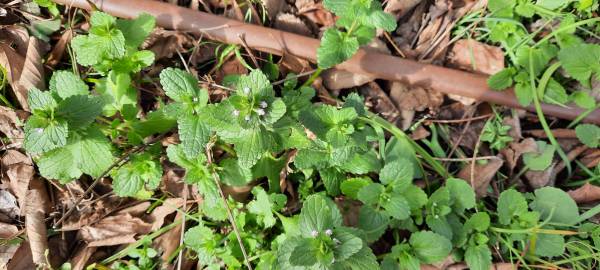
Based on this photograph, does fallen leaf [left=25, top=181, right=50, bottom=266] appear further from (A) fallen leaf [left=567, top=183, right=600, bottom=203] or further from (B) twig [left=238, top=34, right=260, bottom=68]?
(A) fallen leaf [left=567, top=183, right=600, bottom=203]

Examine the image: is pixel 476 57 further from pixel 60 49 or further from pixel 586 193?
pixel 60 49

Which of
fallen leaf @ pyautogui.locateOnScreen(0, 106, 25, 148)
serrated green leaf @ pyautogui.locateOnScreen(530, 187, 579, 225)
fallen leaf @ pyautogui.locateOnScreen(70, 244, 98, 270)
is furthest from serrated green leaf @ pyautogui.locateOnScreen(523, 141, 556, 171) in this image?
fallen leaf @ pyautogui.locateOnScreen(0, 106, 25, 148)

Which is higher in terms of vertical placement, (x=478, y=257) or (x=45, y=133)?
(x=45, y=133)

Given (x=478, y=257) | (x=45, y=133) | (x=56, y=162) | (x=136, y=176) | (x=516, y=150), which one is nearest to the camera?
(x=45, y=133)

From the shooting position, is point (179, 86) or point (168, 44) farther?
point (168, 44)

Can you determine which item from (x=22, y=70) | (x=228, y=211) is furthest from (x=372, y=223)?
(x=22, y=70)

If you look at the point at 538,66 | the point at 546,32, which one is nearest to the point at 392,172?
the point at 538,66

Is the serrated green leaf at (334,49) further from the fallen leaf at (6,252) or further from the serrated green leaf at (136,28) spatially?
the fallen leaf at (6,252)

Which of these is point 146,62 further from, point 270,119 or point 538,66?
point 538,66

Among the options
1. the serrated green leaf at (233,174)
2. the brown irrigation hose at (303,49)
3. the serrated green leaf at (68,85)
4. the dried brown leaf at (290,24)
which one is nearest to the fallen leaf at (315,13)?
the dried brown leaf at (290,24)
